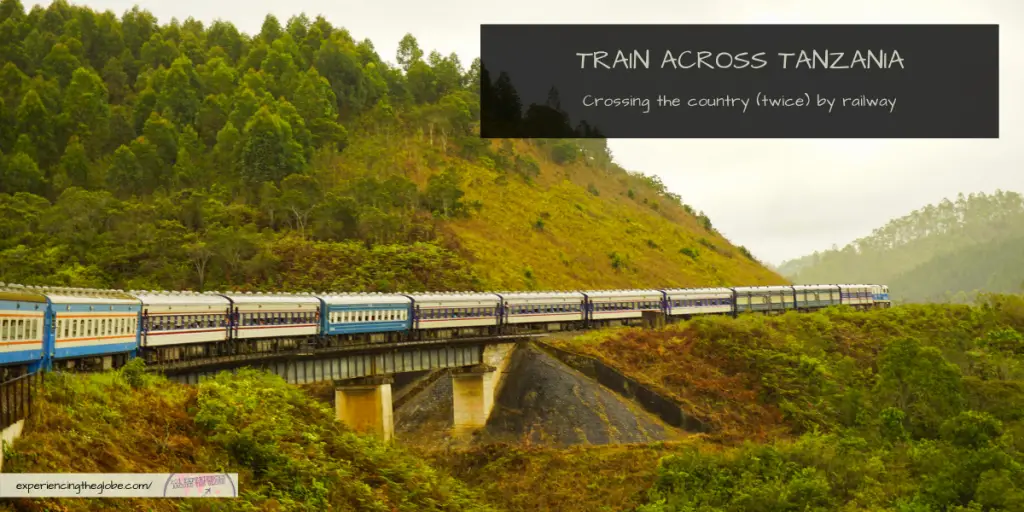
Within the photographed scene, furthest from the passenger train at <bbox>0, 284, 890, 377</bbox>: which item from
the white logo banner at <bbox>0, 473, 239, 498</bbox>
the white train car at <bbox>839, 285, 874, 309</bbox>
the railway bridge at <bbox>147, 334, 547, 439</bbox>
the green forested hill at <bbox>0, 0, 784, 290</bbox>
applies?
the green forested hill at <bbox>0, 0, 784, 290</bbox>

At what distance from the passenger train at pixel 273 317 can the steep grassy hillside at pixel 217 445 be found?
65.5 inches

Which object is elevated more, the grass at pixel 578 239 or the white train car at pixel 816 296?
the grass at pixel 578 239

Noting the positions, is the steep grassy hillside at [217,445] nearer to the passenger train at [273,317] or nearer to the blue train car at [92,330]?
the blue train car at [92,330]

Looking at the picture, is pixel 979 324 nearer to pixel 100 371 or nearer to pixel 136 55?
pixel 100 371

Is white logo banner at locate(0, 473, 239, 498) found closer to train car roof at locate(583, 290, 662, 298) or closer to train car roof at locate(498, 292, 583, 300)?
train car roof at locate(498, 292, 583, 300)

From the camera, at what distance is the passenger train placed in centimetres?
2519

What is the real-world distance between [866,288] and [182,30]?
81.8 meters

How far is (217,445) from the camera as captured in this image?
24.3 metres

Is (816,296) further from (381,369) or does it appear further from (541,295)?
(381,369)

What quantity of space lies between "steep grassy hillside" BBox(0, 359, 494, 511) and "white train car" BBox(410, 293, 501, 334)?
14.9 metres

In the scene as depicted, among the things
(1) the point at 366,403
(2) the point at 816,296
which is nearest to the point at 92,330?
(1) the point at 366,403

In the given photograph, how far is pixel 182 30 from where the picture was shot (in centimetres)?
11850

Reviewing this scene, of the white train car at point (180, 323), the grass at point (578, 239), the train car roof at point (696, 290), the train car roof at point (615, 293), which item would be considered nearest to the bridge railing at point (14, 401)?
the white train car at point (180, 323)

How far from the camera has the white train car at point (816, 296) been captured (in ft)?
255
